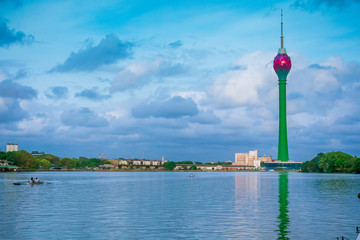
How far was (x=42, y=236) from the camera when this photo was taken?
110ft

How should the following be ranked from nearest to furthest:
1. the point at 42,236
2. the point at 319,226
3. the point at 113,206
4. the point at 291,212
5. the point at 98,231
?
the point at 42,236 < the point at 98,231 < the point at 319,226 < the point at 291,212 < the point at 113,206

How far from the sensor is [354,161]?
649 ft

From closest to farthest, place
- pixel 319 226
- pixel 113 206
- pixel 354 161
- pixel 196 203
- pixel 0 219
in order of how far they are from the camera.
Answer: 1. pixel 319 226
2. pixel 0 219
3. pixel 113 206
4. pixel 196 203
5. pixel 354 161

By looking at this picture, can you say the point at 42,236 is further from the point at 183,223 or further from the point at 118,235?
the point at 183,223

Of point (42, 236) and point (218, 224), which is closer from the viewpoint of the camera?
point (42, 236)

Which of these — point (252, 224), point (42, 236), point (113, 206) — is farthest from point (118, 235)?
point (113, 206)

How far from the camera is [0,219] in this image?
138ft

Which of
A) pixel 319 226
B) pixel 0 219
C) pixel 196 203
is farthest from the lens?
pixel 196 203

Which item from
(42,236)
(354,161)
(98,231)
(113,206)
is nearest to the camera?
(42,236)

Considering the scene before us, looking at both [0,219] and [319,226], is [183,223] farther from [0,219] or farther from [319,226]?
[0,219]

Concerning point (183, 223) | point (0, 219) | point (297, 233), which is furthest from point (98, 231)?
point (297, 233)

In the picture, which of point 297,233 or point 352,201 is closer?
point 297,233

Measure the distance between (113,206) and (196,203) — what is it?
1052 cm

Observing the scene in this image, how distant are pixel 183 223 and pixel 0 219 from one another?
55.1ft
